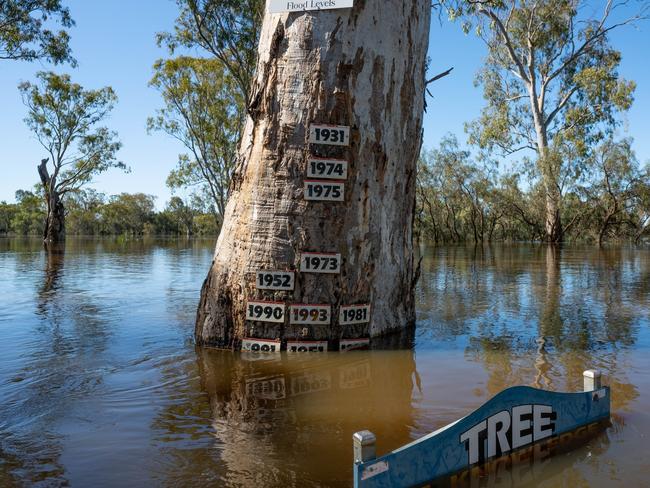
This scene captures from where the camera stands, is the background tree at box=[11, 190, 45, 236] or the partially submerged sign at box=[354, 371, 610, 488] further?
the background tree at box=[11, 190, 45, 236]

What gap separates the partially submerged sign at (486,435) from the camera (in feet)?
6.84

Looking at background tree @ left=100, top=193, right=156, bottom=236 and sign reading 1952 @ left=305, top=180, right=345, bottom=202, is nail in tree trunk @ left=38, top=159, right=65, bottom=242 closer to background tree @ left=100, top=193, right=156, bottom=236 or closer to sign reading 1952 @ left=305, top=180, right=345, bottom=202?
sign reading 1952 @ left=305, top=180, right=345, bottom=202

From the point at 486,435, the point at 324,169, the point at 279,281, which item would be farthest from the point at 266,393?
the point at 324,169

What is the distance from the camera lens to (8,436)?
3066mm

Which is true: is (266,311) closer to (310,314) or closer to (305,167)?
(310,314)

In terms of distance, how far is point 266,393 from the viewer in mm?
3939

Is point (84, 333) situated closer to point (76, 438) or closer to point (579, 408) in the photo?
point (76, 438)

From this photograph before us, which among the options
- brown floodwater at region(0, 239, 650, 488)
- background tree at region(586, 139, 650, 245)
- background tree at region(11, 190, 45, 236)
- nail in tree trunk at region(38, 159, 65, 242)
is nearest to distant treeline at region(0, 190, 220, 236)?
background tree at region(11, 190, 45, 236)

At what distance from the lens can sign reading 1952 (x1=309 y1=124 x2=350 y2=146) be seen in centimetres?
526

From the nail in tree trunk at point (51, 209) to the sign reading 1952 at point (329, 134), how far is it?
3757 centimetres

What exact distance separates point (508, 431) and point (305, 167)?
3330mm

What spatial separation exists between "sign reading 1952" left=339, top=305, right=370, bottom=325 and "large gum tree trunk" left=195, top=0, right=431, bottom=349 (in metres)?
0.06

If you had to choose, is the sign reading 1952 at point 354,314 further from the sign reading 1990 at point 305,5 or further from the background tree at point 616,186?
the background tree at point 616,186

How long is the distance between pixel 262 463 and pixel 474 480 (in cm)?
105
